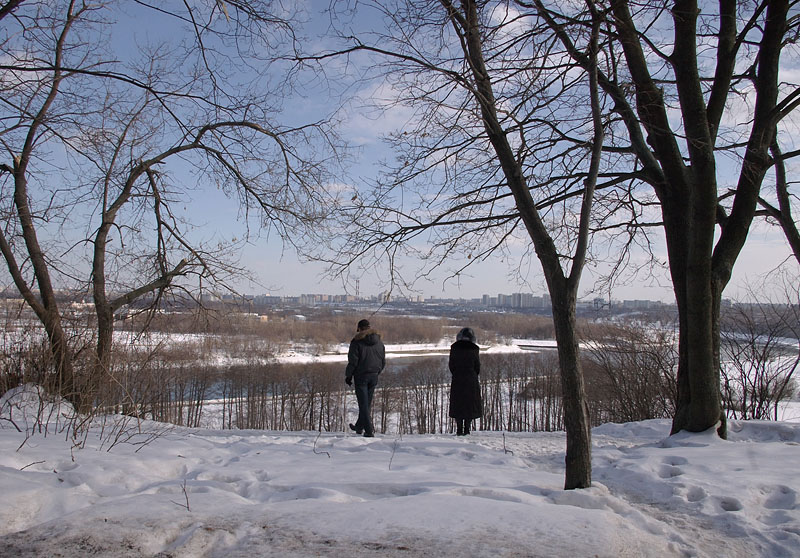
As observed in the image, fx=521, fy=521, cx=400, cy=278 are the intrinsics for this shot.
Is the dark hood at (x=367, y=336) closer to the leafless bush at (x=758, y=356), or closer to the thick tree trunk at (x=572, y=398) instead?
the thick tree trunk at (x=572, y=398)

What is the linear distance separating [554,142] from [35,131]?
804cm

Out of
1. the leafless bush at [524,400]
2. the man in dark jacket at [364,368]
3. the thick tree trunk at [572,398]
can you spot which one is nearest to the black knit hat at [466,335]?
the man in dark jacket at [364,368]

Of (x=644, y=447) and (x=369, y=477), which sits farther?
(x=644, y=447)

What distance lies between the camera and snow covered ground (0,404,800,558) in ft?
7.89

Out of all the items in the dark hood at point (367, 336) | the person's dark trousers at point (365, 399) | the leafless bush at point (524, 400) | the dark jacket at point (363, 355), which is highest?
the dark hood at point (367, 336)

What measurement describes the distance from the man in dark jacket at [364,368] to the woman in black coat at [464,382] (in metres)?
1.28

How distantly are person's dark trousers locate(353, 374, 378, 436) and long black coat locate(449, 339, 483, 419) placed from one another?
1.30 metres

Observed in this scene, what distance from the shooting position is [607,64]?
4.58 m

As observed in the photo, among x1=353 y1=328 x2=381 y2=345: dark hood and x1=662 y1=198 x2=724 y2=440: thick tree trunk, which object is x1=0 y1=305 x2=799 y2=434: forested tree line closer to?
x1=662 y1=198 x2=724 y2=440: thick tree trunk

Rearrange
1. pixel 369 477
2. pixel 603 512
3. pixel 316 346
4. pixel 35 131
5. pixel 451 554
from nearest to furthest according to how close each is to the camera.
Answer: pixel 451 554, pixel 603 512, pixel 369 477, pixel 35 131, pixel 316 346

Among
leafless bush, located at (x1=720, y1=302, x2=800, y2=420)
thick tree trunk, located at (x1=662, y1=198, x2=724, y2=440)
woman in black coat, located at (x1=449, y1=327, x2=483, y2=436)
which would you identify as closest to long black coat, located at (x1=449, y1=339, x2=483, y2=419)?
woman in black coat, located at (x1=449, y1=327, x2=483, y2=436)

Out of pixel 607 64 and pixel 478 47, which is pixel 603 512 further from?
pixel 607 64

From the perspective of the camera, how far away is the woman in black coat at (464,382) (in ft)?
26.2

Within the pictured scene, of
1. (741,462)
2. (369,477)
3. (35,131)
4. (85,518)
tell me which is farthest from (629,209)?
(35,131)
